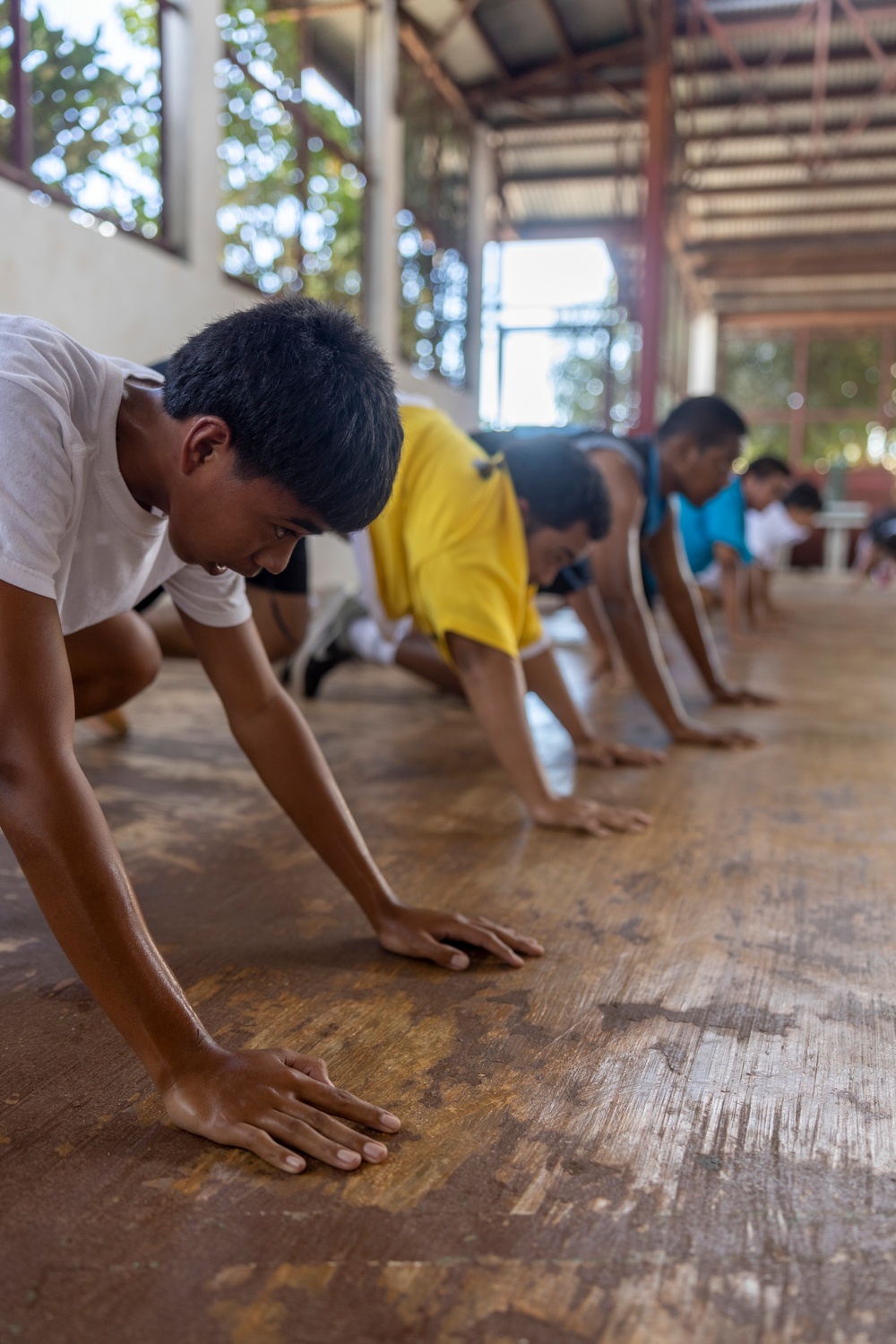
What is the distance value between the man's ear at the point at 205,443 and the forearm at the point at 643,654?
1.90 m

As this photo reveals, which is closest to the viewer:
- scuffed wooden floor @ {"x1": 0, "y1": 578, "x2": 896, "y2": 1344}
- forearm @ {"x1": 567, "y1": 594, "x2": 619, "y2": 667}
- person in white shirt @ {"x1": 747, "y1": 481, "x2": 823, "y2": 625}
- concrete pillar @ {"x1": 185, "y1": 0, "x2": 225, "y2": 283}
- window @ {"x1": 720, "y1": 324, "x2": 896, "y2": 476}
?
scuffed wooden floor @ {"x1": 0, "y1": 578, "x2": 896, "y2": 1344}

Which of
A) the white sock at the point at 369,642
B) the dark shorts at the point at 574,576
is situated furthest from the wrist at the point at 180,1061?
the dark shorts at the point at 574,576

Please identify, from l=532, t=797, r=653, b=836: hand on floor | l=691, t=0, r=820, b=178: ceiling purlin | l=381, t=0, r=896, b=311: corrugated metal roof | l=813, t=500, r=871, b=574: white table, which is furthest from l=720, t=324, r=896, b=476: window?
l=532, t=797, r=653, b=836: hand on floor

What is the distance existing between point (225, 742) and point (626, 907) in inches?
52.1

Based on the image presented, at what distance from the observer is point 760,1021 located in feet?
4.20

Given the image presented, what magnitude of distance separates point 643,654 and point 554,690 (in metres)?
0.38

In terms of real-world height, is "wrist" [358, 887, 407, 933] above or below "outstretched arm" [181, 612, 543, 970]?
below

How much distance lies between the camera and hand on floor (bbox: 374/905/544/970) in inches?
55.2

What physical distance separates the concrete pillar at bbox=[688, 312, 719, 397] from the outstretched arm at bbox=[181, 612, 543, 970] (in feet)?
54.1

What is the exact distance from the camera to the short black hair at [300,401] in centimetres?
99

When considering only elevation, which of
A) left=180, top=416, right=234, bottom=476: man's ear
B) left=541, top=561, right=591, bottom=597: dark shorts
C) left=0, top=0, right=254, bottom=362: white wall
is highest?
left=0, top=0, right=254, bottom=362: white wall

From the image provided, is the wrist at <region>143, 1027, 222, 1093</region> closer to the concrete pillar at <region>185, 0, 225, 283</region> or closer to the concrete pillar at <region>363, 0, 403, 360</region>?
the concrete pillar at <region>185, 0, 225, 283</region>

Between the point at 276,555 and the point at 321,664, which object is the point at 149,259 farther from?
the point at 276,555

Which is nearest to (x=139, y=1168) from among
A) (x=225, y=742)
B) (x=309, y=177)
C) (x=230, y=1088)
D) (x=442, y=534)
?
(x=230, y=1088)
